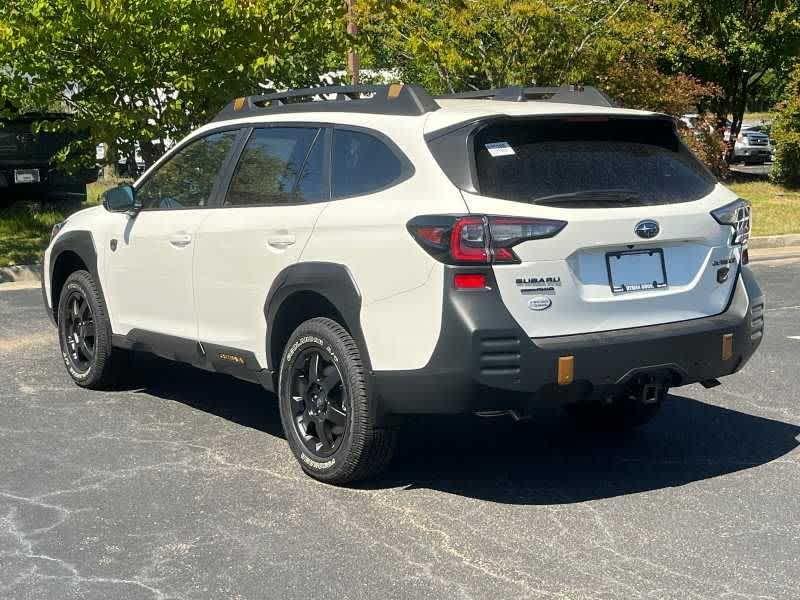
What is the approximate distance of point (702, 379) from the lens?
5.33m

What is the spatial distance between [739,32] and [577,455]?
71.7 feet

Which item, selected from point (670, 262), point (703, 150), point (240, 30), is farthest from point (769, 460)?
point (703, 150)

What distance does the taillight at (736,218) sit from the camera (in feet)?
17.7

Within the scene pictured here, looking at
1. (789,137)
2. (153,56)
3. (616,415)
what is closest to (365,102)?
(616,415)

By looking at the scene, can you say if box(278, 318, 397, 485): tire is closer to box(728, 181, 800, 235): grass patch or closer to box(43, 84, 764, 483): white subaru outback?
box(43, 84, 764, 483): white subaru outback

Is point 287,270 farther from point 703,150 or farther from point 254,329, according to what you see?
point 703,150

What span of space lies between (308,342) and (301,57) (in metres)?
10.7

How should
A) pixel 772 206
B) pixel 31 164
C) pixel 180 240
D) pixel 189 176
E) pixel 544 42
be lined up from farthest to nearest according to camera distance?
pixel 544 42 → pixel 772 206 → pixel 31 164 → pixel 189 176 → pixel 180 240

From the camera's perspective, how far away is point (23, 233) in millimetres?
15648

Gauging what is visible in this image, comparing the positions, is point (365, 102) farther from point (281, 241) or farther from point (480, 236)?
point (480, 236)

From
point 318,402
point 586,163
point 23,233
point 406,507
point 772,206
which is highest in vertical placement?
point 586,163

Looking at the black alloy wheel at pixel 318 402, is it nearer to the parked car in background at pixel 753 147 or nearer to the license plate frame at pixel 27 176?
the license plate frame at pixel 27 176

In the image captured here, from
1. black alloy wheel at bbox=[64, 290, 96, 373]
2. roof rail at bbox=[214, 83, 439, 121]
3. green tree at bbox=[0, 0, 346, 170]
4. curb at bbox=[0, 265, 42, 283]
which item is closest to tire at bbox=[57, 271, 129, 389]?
black alloy wheel at bbox=[64, 290, 96, 373]

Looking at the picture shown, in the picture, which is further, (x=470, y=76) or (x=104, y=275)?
(x=470, y=76)
